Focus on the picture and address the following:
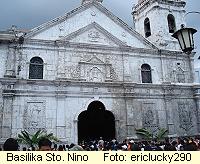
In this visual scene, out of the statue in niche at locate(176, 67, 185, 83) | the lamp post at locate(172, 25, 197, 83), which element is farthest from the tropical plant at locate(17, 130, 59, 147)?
the lamp post at locate(172, 25, 197, 83)

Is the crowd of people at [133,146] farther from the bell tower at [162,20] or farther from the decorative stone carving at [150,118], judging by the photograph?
the bell tower at [162,20]

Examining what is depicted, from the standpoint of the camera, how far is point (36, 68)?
18.2 metres

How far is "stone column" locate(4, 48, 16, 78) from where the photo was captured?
17234 mm

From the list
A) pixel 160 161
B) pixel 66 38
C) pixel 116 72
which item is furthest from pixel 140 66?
pixel 160 161

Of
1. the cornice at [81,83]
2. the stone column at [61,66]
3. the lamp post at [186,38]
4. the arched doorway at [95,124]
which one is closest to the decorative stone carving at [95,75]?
the cornice at [81,83]

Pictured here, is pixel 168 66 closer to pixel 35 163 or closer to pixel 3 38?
pixel 3 38

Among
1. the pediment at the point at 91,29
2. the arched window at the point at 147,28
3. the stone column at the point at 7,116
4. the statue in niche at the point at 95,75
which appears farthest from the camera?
the arched window at the point at 147,28

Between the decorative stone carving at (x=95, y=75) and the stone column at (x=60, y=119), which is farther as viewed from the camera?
the decorative stone carving at (x=95, y=75)

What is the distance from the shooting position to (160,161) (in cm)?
390

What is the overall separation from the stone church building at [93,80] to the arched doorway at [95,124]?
77mm

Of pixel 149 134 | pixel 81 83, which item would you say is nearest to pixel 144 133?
pixel 149 134

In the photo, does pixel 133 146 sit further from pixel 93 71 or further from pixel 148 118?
pixel 148 118

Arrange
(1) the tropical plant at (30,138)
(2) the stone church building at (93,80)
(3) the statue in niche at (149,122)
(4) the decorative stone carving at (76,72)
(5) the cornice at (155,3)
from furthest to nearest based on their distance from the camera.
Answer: (5) the cornice at (155,3) → (3) the statue in niche at (149,122) → (4) the decorative stone carving at (76,72) → (2) the stone church building at (93,80) → (1) the tropical plant at (30,138)

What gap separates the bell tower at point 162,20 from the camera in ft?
74.0
